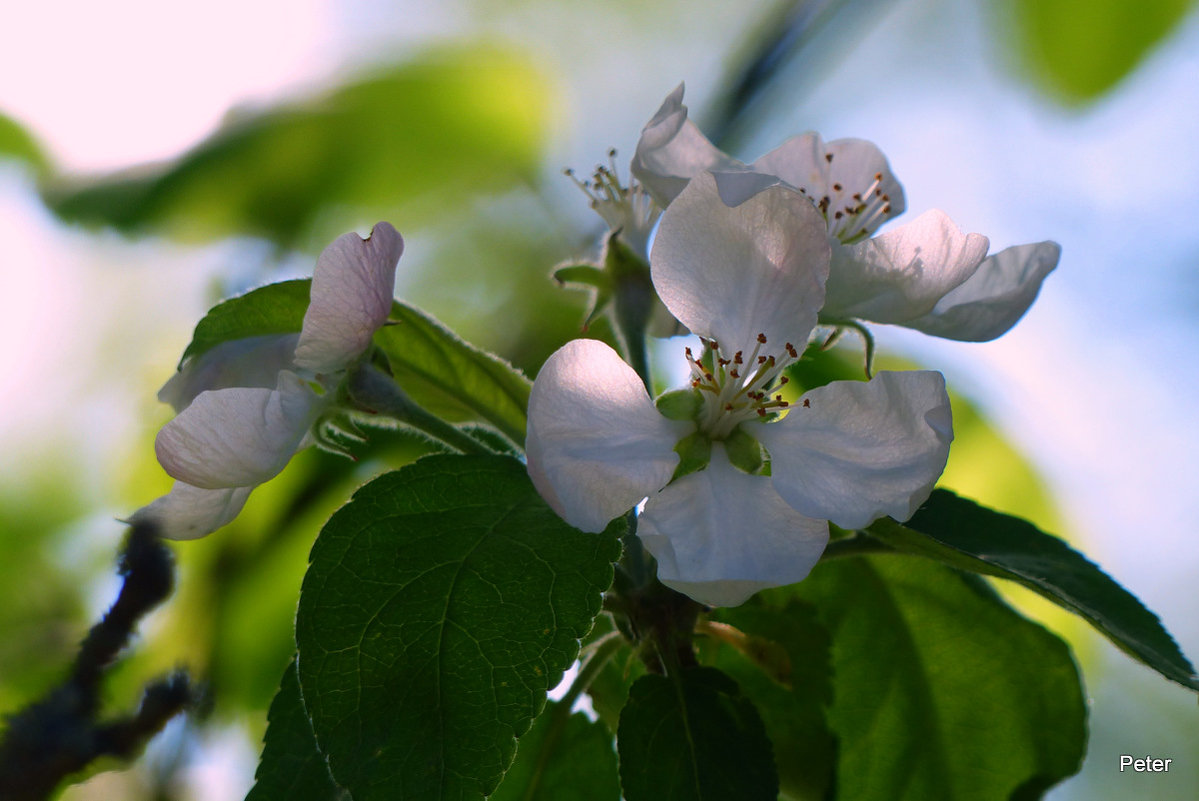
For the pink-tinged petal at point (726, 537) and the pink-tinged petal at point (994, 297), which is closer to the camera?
the pink-tinged petal at point (726, 537)

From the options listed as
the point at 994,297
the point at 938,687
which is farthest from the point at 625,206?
the point at 938,687

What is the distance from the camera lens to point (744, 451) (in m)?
0.87

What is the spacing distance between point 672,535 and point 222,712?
107 cm

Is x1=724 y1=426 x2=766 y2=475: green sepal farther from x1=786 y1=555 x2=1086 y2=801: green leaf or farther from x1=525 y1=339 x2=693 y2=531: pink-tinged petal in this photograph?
x1=786 y1=555 x2=1086 y2=801: green leaf

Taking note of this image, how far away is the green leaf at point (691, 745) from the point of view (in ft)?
2.58

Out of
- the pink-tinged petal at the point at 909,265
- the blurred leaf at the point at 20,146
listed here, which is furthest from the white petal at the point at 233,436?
the blurred leaf at the point at 20,146

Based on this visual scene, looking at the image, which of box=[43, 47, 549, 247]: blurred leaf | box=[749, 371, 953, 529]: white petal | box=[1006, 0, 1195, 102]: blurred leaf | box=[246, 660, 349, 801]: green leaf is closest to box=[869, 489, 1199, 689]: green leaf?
box=[749, 371, 953, 529]: white petal

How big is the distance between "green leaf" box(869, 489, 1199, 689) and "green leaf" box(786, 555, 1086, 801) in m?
0.17

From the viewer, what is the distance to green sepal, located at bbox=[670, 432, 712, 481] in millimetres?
842

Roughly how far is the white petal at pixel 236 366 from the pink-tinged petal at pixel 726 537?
355 mm

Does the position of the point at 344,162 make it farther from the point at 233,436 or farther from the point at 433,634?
the point at 433,634

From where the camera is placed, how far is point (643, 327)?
1.03 meters

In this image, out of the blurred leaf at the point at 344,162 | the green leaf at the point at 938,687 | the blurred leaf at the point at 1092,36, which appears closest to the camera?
the green leaf at the point at 938,687

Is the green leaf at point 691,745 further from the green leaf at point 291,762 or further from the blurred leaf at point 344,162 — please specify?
the blurred leaf at point 344,162
